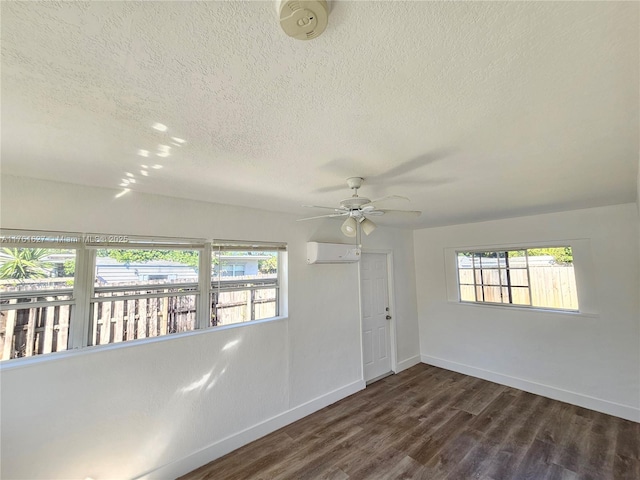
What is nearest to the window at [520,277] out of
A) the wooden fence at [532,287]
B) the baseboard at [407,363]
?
the wooden fence at [532,287]

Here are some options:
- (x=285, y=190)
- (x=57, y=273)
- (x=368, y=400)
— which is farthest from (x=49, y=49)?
(x=368, y=400)

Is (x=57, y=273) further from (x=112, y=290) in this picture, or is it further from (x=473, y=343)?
(x=473, y=343)

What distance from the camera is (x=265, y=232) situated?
10.6ft

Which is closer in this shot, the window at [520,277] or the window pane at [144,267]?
the window pane at [144,267]

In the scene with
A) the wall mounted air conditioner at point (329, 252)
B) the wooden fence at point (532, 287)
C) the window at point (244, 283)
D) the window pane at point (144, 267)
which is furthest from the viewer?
the wooden fence at point (532, 287)

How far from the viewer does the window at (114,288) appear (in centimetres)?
202

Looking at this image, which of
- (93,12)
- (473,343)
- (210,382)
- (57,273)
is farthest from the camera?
(473,343)

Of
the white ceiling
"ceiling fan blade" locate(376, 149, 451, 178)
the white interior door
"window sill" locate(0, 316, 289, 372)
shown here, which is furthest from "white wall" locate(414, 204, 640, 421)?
"window sill" locate(0, 316, 289, 372)

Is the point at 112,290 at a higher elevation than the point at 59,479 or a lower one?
higher

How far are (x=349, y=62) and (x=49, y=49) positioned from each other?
1.00 meters

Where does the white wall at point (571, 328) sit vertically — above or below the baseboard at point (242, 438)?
above

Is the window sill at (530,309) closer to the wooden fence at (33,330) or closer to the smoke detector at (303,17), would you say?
the smoke detector at (303,17)

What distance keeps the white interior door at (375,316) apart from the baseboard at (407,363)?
0.19 metres

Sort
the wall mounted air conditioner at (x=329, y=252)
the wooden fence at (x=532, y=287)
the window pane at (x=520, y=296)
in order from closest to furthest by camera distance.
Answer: the wall mounted air conditioner at (x=329, y=252) < the wooden fence at (x=532, y=287) < the window pane at (x=520, y=296)
